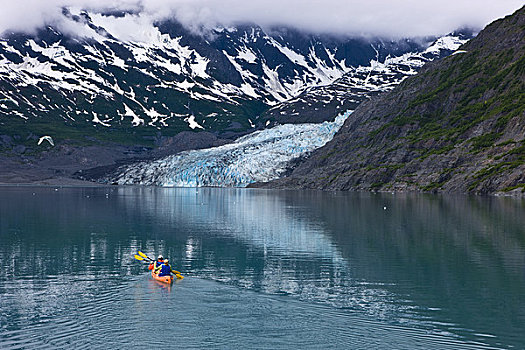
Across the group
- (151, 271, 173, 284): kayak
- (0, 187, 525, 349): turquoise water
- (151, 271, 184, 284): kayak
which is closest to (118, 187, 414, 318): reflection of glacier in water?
(0, 187, 525, 349): turquoise water

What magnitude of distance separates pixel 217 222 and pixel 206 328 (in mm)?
57281

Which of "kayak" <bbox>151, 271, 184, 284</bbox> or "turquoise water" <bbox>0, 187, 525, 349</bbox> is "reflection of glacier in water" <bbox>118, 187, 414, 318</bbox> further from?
"kayak" <bbox>151, 271, 184, 284</bbox>

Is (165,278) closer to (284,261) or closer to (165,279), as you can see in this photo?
(165,279)

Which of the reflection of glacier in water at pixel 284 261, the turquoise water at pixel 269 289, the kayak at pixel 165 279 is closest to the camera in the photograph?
the turquoise water at pixel 269 289

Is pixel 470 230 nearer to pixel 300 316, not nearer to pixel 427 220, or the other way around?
pixel 427 220

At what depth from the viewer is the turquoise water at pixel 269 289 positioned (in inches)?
1034

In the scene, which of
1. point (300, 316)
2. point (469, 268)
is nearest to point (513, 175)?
point (469, 268)

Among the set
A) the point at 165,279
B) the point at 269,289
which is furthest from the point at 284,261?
the point at 165,279

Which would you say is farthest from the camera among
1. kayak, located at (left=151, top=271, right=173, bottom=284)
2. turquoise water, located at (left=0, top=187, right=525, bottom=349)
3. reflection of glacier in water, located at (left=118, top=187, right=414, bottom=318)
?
kayak, located at (left=151, top=271, right=173, bottom=284)

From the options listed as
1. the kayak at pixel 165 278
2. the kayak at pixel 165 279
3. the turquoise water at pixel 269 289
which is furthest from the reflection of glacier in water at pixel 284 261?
the kayak at pixel 165 279

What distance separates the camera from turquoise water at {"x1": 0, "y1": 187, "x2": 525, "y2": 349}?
26266 mm

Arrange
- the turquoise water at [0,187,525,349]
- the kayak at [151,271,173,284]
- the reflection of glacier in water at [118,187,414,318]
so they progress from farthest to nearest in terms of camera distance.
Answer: the kayak at [151,271,173,284], the reflection of glacier in water at [118,187,414,318], the turquoise water at [0,187,525,349]

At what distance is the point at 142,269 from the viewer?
43.9 m

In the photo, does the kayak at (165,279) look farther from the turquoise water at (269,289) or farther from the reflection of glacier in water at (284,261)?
the reflection of glacier in water at (284,261)
